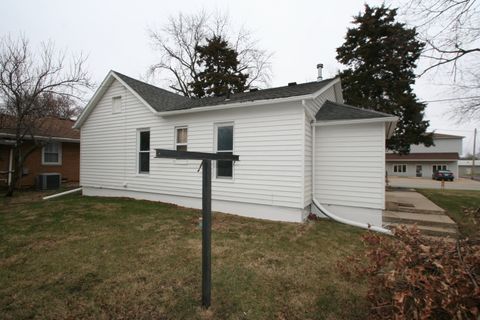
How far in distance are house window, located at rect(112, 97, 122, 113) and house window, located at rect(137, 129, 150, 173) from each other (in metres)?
1.61

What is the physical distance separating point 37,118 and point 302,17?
13.8m

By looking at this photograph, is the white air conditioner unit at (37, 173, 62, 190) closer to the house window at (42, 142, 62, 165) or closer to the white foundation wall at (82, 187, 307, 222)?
the house window at (42, 142, 62, 165)

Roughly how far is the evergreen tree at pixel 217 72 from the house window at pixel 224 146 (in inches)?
572

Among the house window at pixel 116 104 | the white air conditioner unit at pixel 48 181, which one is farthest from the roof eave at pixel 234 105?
the white air conditioner unit at pixel 48 181

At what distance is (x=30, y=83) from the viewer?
9898mm

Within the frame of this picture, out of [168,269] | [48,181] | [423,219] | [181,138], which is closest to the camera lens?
[168,269]

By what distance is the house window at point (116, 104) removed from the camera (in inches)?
389

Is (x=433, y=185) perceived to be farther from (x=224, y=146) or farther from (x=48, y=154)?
(x=48, y=154)

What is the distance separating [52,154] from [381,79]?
21.6m

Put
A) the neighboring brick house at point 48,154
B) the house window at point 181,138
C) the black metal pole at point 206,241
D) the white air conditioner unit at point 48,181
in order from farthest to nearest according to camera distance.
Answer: the white air conditioner unit at point 48,181 < the neighboring brick house at point 48,154 < the house window at point 181,138 < the black metal pole at point 206,241

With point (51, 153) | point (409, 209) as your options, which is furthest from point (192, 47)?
point (409, 209)

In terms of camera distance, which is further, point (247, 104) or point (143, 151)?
point (143, 151)

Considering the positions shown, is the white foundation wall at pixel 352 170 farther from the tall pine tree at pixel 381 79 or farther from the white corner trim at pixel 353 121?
the tall pine tree at pixel 381 79

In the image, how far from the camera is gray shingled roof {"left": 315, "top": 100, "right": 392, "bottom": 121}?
21.5 ft
